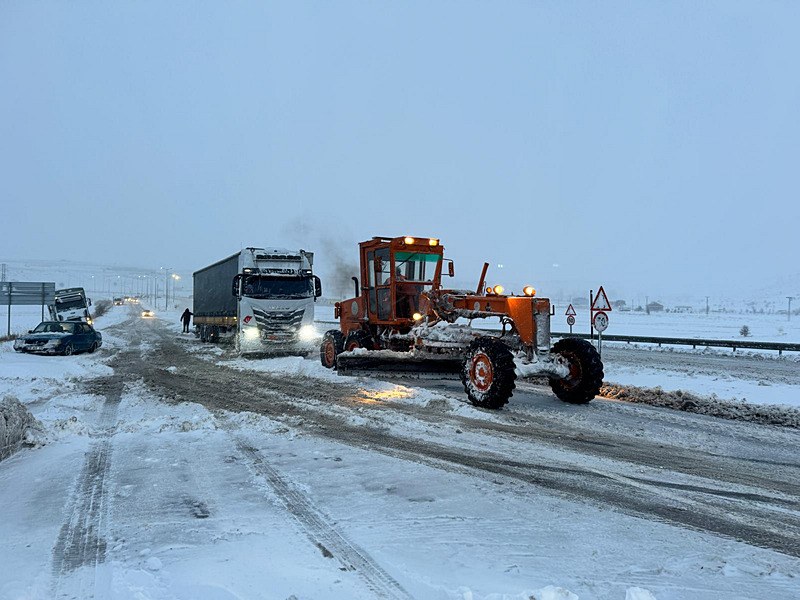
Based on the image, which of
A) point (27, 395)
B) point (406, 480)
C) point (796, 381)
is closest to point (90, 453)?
point (406, 480)

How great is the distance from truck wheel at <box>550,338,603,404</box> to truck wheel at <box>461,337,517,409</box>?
147cm

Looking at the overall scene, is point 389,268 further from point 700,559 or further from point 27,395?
point 700,559

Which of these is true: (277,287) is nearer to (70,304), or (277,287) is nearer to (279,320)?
(279,320)

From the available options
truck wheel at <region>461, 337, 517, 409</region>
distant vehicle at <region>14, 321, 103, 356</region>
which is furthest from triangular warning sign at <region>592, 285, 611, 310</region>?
distant vehicle at <region>14, 321, 103, 356</region>

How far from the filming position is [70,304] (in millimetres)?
38312

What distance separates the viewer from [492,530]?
3895mm

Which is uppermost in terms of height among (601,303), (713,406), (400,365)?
(601,303)

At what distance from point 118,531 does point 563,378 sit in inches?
285

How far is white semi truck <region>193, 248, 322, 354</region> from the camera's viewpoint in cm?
1831

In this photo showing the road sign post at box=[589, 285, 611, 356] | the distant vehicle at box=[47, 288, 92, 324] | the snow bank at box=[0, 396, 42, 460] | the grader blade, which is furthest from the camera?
the distant vehicle at box=[47, 288, 92, 324]

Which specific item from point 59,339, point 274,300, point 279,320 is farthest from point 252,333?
point 59,339

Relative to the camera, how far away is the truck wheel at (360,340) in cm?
1280

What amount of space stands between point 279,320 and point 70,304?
2713cm

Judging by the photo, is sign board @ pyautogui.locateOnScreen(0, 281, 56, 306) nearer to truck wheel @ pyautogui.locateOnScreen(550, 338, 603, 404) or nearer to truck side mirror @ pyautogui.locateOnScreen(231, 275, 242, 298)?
truck side mirror @ pyautogui.locateOnScreen(231, 275, 242, 298)
